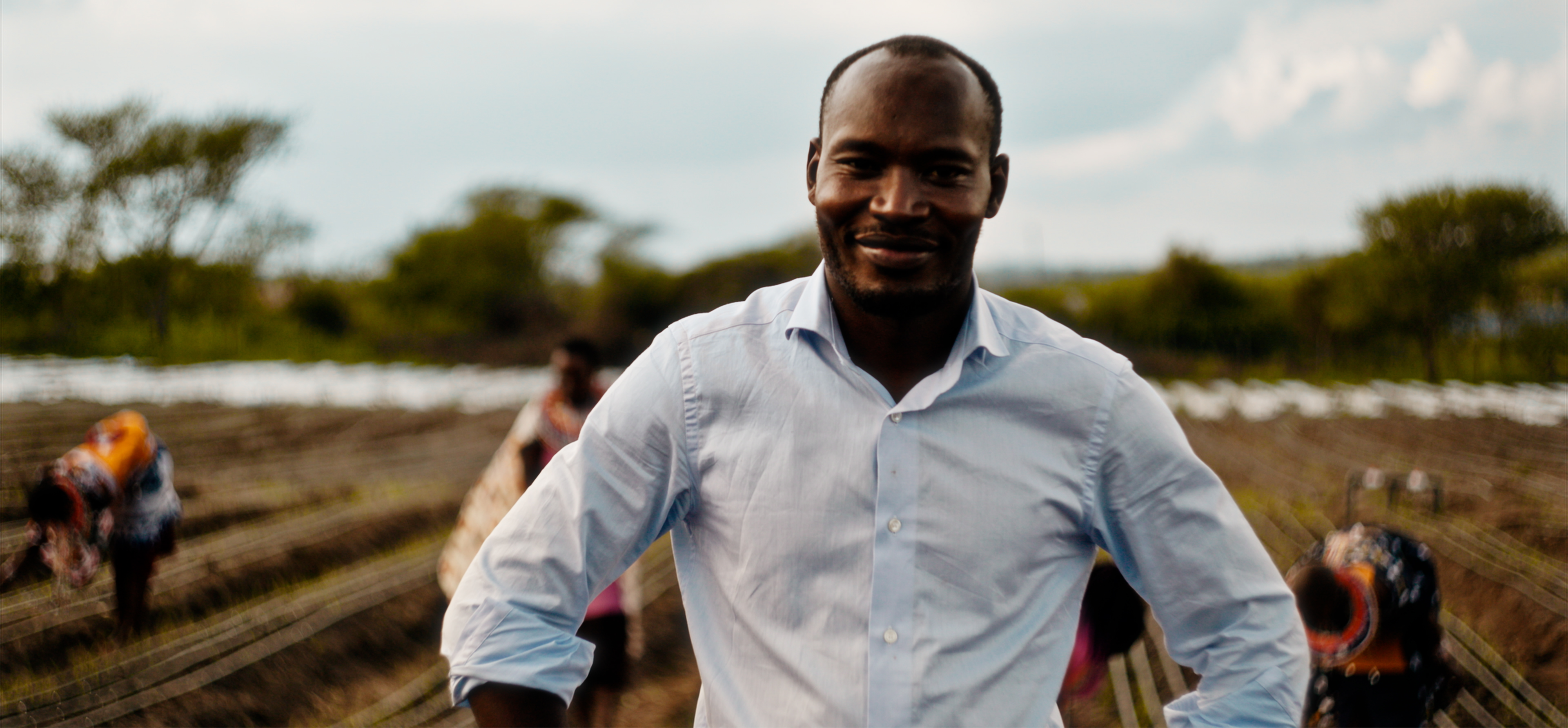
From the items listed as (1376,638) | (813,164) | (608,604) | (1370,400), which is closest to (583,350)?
(608,604)

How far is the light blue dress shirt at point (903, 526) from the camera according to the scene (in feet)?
3.23

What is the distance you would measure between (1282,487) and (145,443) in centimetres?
1058

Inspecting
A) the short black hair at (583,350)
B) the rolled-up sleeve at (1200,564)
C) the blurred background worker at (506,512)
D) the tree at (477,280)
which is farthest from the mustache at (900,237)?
the tree at (477,280)

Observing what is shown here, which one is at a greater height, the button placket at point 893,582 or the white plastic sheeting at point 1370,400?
the button placket at point 893,582

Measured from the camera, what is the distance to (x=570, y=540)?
3.10 ft

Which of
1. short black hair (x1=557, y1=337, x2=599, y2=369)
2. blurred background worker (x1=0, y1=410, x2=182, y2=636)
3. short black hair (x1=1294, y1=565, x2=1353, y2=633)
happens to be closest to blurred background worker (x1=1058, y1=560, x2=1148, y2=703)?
short black hair (x1=1294, y1=565, x2=1353, y2=633)

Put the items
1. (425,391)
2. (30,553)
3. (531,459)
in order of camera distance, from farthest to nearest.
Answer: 1. (425,391)
2. (30,553)
3. (531,459)

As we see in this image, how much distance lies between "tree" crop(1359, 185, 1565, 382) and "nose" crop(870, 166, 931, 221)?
17.1 metres

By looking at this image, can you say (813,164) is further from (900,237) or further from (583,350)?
(583,350)

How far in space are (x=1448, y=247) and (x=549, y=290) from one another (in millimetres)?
25680

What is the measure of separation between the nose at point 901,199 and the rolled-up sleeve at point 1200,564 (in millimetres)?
256

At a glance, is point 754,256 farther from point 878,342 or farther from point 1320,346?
point 878,342

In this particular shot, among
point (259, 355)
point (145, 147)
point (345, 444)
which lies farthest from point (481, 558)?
point (259, 355)

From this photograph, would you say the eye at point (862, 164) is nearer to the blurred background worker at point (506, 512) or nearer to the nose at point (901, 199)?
the nose at point (901, 199)
